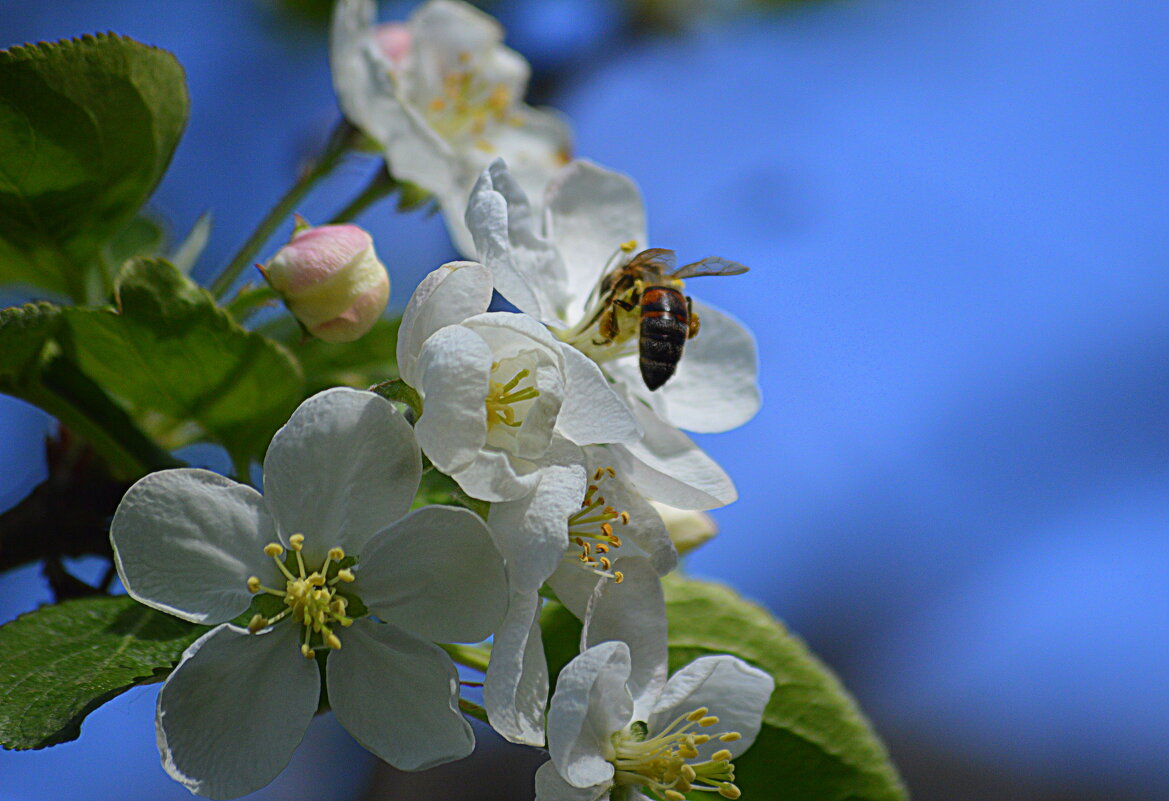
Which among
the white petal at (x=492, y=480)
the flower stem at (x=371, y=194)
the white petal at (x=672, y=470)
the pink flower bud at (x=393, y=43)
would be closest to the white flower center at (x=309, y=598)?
the white petal at (x=492, y=480)

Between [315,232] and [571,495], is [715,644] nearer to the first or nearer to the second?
[571,495]

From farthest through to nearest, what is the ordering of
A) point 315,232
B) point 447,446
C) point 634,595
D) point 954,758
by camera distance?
point 954,758 → point 315,232 → point 634,595 → point 447,446

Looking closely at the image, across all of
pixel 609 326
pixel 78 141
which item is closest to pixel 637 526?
pixel 609 326

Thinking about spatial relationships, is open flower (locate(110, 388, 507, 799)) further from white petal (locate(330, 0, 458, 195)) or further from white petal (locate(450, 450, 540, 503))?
white petal (locate(330, 0, 458, 195))

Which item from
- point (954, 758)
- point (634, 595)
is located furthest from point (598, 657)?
point (954, 758)

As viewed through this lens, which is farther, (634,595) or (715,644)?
(715,644)

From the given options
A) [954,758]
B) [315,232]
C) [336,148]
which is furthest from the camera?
[954,758]
